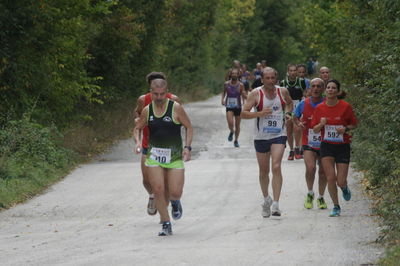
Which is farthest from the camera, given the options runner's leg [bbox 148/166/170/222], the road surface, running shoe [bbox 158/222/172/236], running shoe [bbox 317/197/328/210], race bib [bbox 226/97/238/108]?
race bib [bbox 226/97/238/108]

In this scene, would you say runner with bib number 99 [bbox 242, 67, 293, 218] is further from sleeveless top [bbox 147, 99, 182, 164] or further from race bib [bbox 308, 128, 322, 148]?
sleeveless top [bbox 147, 99, 182, 164]

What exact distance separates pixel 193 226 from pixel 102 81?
1646 cm

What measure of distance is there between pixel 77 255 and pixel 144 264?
43.3 inches

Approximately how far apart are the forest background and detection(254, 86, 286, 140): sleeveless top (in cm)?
108

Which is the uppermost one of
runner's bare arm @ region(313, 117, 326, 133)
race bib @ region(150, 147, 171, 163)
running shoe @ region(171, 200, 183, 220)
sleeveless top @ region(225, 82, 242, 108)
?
runner's bare arm @ region(313, 117, 326, 133)

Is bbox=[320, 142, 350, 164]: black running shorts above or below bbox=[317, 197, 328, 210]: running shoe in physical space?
above

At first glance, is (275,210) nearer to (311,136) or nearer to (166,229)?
(311,136)

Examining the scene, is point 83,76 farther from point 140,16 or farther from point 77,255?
point 77,255

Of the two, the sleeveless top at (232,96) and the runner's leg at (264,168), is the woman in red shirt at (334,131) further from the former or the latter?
the sleeveless top at (232,96)

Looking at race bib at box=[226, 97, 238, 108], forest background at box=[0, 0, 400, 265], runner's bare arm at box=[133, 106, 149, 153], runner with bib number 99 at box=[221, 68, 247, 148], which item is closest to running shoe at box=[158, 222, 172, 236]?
runner's bare arm at box=[133, 106, 149, 153]

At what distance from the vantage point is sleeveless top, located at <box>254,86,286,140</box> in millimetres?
12578

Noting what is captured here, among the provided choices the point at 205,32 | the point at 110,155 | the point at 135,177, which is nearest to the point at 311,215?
the point at 135,177

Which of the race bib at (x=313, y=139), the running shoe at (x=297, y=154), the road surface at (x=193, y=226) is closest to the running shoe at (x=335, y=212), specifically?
the road surface at (x=193, y=226)

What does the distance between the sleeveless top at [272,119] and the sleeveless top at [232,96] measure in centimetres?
1076
